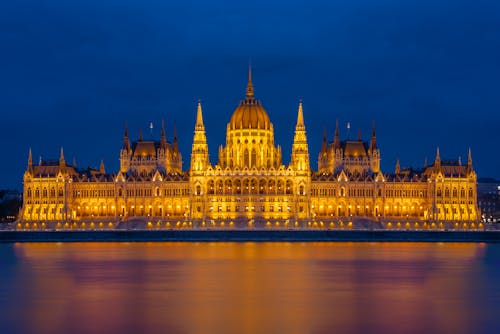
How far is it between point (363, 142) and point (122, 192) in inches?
1631

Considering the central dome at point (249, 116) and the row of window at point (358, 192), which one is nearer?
the row of window at point (358, 192)

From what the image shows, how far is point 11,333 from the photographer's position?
132 ft

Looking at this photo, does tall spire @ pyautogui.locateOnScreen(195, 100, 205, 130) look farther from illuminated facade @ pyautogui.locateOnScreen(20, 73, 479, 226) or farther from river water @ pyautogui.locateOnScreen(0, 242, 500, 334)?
river water @ pyautogui.locateOnScreen(0, 242, 500, 334)

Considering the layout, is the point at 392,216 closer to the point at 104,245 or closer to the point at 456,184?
the point at 456,184

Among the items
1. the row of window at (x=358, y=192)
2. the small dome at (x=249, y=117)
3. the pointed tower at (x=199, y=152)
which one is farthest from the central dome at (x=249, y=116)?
the row of window at (x=358, y=192)

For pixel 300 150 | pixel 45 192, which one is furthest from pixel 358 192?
pixel 45 192

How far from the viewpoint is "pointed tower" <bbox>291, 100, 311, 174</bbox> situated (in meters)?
142

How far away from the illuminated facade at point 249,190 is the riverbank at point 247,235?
77.1ft

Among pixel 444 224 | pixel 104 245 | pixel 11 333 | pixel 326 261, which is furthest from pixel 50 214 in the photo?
pixel 11 333

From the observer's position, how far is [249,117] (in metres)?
148

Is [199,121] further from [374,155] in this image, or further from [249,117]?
→ [374,155]

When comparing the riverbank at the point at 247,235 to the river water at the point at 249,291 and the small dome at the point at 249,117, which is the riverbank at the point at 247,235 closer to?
the river water at the point at 249,291

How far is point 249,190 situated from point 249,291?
84273mm

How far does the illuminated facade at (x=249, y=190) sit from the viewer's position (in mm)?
139375
